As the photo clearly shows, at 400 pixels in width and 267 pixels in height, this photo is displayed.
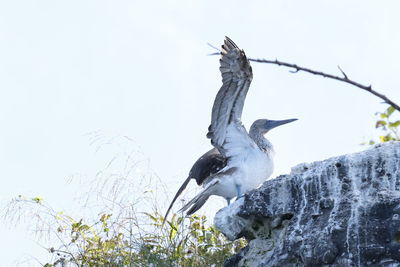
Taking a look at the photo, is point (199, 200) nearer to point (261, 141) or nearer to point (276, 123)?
point (261, 141)

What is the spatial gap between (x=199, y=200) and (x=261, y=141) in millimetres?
1231

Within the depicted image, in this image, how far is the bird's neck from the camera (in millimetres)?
8609

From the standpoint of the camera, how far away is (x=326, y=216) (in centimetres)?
568

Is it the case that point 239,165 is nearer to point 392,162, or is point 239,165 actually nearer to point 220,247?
point 220,247

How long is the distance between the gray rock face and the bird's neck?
2188 millimetres

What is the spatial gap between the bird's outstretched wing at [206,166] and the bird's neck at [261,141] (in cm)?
48

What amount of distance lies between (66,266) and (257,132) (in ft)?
8.53

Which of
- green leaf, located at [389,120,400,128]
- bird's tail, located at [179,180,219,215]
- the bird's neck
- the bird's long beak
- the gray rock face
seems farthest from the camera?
the bird's long beak

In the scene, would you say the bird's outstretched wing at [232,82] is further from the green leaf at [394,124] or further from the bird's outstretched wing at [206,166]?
the green leaf at [394,124]

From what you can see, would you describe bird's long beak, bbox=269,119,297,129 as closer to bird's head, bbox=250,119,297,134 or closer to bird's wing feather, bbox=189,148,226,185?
bird's head, bbox=250,119,297,134

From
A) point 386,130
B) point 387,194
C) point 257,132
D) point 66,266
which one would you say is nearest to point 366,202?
point 387,194

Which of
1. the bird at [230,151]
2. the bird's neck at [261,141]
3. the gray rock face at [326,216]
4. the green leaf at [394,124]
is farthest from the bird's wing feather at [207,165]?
the green leaf at [394,124]

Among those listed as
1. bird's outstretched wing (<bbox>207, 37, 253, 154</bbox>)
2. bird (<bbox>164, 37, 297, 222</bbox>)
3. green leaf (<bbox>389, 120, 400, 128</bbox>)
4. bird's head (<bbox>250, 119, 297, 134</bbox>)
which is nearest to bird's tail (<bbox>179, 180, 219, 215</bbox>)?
bird (<bbox>164, 37, 297, 222</bbox>)

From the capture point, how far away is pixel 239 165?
26.8 ft
